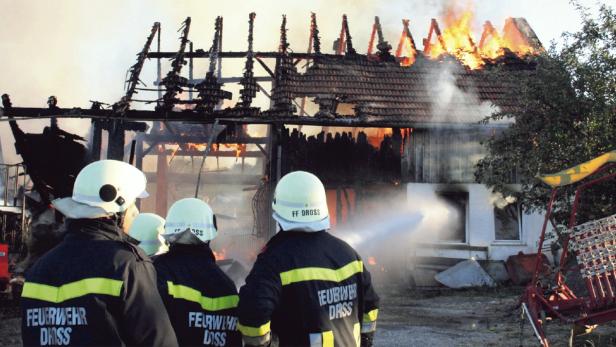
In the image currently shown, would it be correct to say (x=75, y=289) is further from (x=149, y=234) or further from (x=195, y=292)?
(x=149, y=234)

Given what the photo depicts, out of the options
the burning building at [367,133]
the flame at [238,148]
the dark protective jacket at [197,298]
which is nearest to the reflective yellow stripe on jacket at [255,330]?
the dark protective jacket at [197,298]

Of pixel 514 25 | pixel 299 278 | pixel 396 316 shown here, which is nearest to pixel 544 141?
pixel 396 316

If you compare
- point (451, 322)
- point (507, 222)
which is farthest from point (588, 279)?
point (507, 222)

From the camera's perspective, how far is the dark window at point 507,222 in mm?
15773

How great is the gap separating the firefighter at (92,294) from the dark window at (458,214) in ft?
45.8

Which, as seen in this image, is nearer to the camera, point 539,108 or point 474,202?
point 539,108

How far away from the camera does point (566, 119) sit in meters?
10.5

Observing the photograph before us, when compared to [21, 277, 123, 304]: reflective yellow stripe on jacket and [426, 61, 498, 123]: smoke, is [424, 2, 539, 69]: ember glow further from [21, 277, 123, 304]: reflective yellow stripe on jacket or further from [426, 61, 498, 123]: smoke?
[21, 277, 123, 304]: reflective yellow stripe on jacket

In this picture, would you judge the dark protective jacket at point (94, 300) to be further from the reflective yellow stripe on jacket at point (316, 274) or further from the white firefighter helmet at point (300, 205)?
the white firefighter helmet at point (300, 205)

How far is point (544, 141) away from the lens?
1035cm

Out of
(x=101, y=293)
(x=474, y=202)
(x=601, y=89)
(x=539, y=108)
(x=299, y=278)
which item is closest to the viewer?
(x=101, y=293)

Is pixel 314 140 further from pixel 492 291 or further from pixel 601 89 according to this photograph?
pixel 601 89

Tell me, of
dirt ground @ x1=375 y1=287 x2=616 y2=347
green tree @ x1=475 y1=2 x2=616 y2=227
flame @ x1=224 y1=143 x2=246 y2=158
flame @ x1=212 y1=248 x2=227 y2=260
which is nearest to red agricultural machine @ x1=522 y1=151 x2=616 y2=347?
dirt ground @ x1=375 y1=287 x2=616 y2=347

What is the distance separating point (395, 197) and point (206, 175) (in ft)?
25.0
